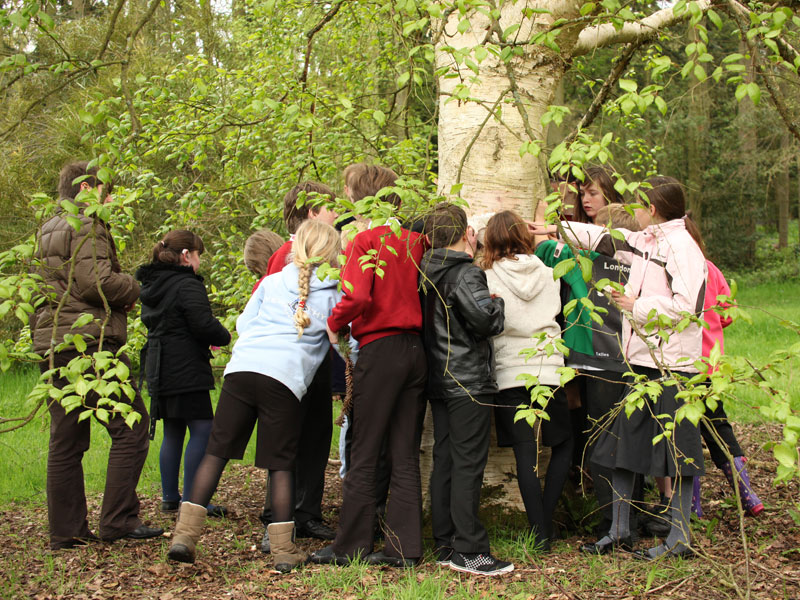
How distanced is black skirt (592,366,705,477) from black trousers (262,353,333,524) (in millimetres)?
1584

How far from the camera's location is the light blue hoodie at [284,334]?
13.1 ft

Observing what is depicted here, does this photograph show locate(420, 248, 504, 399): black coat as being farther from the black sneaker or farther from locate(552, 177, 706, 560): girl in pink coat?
the black sneaker

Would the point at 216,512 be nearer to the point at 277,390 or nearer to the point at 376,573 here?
the point at 277,390

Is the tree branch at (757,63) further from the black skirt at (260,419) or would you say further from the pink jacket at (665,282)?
the black skirt at (260,419)

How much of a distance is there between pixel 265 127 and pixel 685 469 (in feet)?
13.6

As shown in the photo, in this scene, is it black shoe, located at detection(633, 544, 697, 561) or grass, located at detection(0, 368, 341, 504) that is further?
grass, located at detection(0, 368, 341, 504)

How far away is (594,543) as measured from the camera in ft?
13.9

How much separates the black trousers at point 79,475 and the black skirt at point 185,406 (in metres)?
0.41

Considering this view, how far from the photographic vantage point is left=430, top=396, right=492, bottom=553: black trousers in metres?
3.91

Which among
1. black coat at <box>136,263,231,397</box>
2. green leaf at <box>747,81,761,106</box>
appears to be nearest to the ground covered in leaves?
black coat at <box>136,263,231,397</box>

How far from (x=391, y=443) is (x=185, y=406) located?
1.56m

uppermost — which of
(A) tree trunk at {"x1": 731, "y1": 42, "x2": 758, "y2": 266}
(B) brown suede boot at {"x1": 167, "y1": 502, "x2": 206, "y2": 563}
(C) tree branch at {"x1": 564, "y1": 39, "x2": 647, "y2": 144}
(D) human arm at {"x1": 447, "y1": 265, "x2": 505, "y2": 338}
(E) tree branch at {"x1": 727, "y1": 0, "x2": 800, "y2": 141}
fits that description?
(A) tree trunk at {"x1": 731, "y1": 42, "x2": 758, "y2": 266}

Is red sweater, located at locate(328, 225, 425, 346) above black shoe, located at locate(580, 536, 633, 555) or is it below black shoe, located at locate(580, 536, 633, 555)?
above

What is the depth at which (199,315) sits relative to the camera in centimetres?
484
